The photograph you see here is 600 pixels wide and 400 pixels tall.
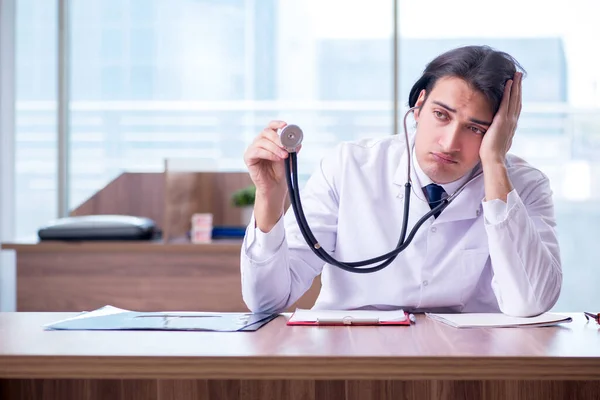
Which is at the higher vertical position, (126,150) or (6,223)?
(126,150)

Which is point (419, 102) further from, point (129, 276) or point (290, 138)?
point (129, 276)

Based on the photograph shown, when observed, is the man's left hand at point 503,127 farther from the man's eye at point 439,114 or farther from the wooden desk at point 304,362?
the wooden desk at point 304,362

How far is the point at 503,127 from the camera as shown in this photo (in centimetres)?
172

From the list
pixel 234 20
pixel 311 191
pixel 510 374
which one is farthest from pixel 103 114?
pixel 510 374

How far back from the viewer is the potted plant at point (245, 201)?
329 cm

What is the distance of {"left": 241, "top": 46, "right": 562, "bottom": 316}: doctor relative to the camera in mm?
1605

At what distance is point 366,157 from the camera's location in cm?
199

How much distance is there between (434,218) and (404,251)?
0.11 m

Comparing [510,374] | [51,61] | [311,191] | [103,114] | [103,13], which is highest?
[103,13]

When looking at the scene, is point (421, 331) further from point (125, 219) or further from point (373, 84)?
point (373, 84)

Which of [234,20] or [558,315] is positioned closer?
[558,315]

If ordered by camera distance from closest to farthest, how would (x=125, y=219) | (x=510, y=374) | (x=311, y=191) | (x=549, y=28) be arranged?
(x=510, y=374)
(x=311, y=191)
(x=125, y=219)
(x=549, y=28)

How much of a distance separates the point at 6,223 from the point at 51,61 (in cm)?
89

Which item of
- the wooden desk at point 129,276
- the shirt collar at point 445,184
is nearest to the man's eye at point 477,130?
the shirt collar at point 445,184
